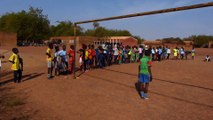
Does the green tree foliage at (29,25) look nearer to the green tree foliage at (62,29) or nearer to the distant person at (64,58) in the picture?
the green tree foliage at (62,29)

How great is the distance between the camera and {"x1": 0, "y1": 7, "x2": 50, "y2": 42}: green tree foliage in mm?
78750

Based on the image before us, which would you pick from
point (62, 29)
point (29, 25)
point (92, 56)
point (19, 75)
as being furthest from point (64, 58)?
point (62, 29)

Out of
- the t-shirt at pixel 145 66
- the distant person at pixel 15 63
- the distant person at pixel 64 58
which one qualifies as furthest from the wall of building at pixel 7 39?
the t-shirt at pixel 145 66

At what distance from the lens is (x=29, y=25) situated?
79.4m

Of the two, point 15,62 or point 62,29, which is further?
point 62,29

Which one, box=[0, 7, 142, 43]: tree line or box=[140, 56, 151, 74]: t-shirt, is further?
box=[0, 7, 142, 43]: tree line

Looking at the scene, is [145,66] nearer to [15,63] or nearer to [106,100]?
[106,100]

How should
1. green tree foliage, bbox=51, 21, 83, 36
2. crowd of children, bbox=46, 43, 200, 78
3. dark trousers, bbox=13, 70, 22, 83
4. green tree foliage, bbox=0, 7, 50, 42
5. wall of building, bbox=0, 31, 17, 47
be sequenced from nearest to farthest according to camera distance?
1. dark trousers, bbox=13, 70, 22, 83
2. crowd of children, bbox=46, 43, 200, 78
3. wall of building, bbox=0, 31, 17, 47
4. green tree foliage, bbox=0, 7, 50, 42
5. green tree foliage, bbox=51, 21, 83, 36

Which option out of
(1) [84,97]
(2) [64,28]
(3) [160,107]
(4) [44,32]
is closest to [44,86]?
(1) [84,97]

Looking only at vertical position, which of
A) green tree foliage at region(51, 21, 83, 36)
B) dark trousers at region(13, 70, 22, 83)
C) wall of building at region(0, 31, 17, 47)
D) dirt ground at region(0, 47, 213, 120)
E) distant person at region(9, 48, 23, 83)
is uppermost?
green tree foliage at region(51, 21, 83, 36)

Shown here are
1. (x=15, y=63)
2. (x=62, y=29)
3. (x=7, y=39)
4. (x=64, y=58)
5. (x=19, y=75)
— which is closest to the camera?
(x=15, y=63)

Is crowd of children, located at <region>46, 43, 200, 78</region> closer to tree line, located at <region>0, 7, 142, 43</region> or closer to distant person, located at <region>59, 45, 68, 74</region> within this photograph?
distant person, located at <region>59, 45, 68, 74</region>

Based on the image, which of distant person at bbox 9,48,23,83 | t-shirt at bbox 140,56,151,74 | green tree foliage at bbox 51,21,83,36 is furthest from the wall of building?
t-shirt at bbox 140,56,151,74

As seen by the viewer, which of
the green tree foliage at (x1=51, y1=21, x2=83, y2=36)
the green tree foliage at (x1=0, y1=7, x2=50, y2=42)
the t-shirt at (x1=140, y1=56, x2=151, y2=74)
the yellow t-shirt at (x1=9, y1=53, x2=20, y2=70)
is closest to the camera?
the t-shirt at (x1=140, y1=56, x2=151, y2=74)
